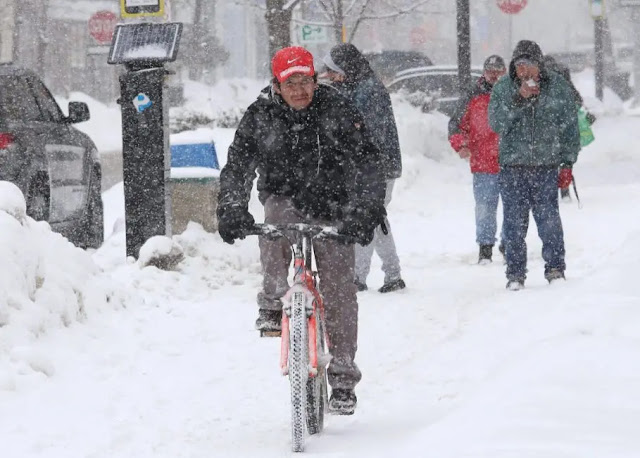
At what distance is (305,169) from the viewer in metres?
5.46

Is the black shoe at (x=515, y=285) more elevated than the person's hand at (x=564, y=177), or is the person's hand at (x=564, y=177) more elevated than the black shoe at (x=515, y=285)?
the person's hand at (x=564, y=177)

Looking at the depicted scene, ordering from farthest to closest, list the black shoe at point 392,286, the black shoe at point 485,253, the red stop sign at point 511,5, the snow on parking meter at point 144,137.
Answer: the red stop sign at point 511,5
the black shoe at point 485,253
the snow on parking meter at point 144,137
the black shoe at point 392,286

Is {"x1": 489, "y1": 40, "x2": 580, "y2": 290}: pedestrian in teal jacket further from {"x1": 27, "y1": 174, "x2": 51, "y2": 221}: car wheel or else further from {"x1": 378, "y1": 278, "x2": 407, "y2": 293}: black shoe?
{"x1": 27, "y1": 174, "x2": 51, "y2": 221}: car wheel

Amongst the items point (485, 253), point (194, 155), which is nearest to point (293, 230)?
point (485, 253)

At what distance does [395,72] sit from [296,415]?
30416 millimetres

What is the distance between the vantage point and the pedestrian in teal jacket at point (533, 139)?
9250mm

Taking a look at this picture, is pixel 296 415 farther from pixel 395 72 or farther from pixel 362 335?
pixel 395 72

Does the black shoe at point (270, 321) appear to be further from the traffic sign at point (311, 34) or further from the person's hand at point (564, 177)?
the traffic sign at point (311, 34)

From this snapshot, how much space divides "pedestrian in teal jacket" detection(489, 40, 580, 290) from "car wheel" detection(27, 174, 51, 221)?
4068 millimetres

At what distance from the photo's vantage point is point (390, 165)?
9453 mm

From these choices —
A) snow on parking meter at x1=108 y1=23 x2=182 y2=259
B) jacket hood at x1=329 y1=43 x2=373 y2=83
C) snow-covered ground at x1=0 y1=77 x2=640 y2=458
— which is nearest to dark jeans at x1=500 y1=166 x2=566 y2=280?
snow-covered ground at x1=0 y1=77 x2=640 y2=458

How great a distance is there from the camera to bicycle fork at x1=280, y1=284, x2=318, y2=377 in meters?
5.04

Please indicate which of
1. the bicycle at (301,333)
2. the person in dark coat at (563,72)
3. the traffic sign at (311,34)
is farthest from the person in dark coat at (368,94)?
the traffic sign at (311,34)

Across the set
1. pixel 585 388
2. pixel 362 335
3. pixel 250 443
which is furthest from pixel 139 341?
pixel 585 388
